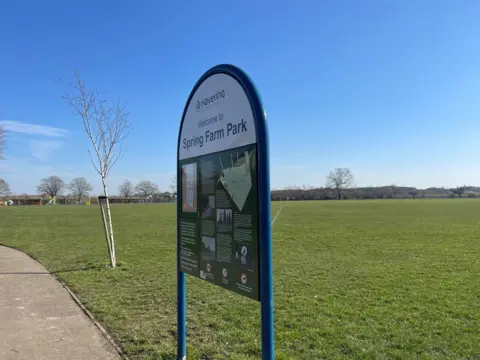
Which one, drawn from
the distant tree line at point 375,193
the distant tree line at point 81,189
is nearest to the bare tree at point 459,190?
the distant tree line at point 375,193

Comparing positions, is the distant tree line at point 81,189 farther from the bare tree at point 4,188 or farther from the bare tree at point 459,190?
the bare tree at point 459,190

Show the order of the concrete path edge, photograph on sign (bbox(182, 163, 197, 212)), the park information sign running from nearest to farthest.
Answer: the park information sign
photograph on sign (bbox(182, 163, 197, 212))
the concrete path edge

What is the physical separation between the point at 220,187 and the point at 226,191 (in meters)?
0.13

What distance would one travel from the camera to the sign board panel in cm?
297

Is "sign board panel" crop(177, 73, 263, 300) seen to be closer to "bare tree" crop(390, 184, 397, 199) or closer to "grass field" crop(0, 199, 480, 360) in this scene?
"grass field" crop(0, 199, 480, 360)

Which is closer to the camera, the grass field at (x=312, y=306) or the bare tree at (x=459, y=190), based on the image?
the grass field at (x=312, y=306)

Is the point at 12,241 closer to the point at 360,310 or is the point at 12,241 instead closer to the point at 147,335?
the point at 147,335

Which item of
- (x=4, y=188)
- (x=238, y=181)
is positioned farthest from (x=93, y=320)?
(x=4, y=188)

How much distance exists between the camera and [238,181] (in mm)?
3131

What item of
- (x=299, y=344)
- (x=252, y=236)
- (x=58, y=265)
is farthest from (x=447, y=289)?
(x=58, y=265)

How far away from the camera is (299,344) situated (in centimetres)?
459

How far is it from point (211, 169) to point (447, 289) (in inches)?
243

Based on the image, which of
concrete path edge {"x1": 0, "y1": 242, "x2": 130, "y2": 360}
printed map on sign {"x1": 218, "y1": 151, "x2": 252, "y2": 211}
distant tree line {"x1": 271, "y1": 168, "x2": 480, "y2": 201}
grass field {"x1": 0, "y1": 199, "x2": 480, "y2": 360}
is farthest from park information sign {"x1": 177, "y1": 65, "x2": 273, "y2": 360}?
distant tree line {"x1": 271, "y1": 168, "x2": 480, "y2": 201}

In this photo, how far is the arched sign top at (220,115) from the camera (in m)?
2.98
